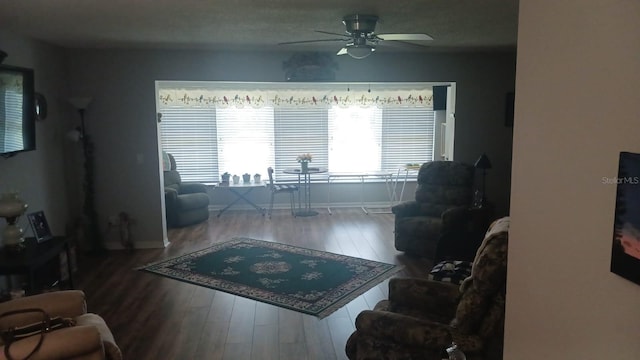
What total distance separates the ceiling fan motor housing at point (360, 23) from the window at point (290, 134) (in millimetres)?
4390

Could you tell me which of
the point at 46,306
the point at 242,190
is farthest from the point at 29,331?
the point at 242,190

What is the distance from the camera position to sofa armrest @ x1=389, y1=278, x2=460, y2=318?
2.76m

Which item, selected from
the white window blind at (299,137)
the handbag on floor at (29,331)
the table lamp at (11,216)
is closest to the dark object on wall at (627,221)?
the handbag on floor at (29,331)

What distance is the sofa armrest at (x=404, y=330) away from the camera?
227 cm

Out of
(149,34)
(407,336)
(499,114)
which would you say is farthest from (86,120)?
(499,114)

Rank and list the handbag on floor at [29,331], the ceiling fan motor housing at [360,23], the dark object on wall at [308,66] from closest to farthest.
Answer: the handbag on floor at [29,331] → the ceiling fan motor housing at [360,23] → the dark object on wall at [308,66]

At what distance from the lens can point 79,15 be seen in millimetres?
3463

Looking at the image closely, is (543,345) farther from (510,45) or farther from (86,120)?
(86,120)

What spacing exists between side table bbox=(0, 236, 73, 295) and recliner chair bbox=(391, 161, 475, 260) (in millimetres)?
3479

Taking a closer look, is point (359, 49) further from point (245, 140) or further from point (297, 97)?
point (245, 140)

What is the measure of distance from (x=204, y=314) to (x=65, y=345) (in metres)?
1.75

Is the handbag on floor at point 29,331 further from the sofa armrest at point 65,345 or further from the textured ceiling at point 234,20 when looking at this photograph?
the textured ceiling at point 234,20

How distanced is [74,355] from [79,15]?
8.20ft

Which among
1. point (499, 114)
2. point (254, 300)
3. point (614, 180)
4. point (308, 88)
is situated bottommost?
point (254, 300)
